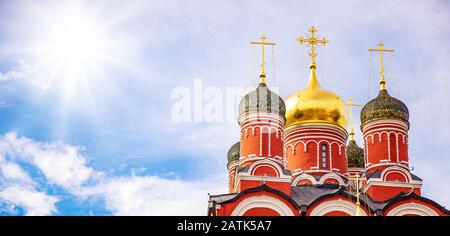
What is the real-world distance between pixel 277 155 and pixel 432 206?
5453 millimetres

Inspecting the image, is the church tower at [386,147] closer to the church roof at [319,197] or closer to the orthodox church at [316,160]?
the orthodox church at [316,160]

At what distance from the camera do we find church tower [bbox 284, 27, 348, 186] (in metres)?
27.3

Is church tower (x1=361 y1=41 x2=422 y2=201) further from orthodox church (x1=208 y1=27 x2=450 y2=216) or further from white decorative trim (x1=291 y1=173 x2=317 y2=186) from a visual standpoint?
white decorative trim (x1=291 y1=173 x2=317 y2=186)

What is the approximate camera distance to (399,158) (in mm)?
25625

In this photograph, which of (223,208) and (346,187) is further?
(346,187)

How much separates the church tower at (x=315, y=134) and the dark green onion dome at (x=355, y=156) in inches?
130

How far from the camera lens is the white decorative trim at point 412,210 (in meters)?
23.4

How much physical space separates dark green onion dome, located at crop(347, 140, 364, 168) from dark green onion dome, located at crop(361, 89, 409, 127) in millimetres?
4590

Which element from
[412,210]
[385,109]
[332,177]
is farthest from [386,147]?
[412,210]

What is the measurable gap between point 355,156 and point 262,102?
7268 millimetres

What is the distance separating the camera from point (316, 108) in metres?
28.0

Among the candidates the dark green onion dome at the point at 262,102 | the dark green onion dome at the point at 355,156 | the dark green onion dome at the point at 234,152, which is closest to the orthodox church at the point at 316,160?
the dark green onion dome at the point at 262,102
